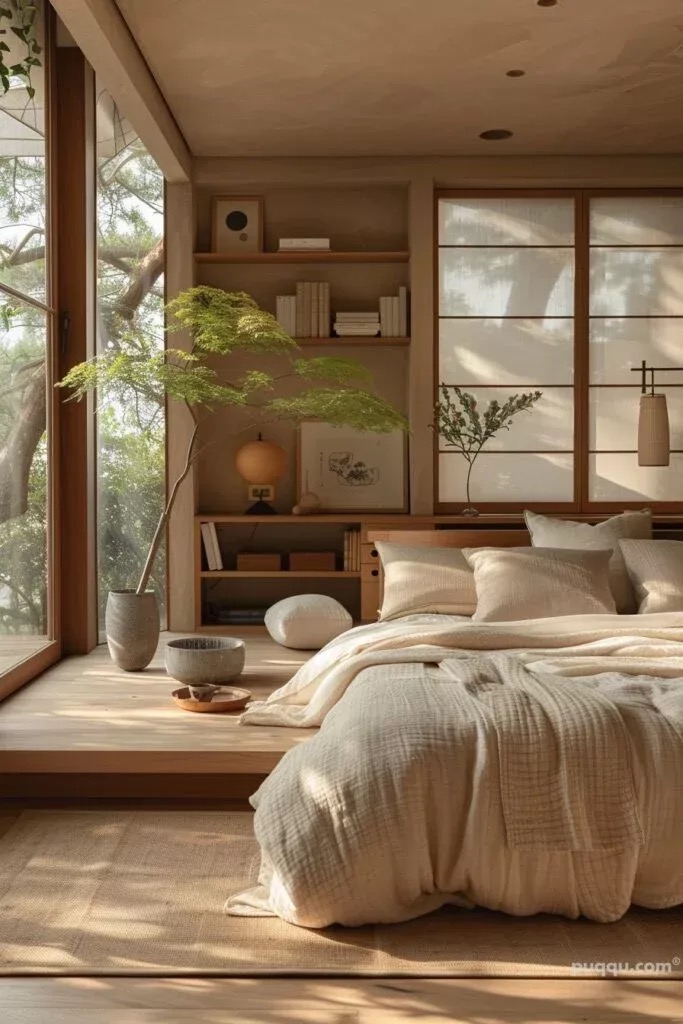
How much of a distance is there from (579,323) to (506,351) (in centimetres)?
45

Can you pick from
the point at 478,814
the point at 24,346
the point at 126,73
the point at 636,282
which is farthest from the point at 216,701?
the point at 636,282

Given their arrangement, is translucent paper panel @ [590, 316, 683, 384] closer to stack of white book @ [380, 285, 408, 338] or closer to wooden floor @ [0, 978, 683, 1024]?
stack of white book @ [380, 285, 408, 338]

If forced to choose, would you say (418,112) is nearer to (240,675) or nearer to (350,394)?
(350,394)

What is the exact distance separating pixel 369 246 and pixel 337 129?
89 cm

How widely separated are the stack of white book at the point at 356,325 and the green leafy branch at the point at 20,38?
2.09 meters

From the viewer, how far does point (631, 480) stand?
6191 mm

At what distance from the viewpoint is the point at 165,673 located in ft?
15.5

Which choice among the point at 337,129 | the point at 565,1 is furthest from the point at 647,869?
the point at 337,129

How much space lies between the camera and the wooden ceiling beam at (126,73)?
3734 millimetres

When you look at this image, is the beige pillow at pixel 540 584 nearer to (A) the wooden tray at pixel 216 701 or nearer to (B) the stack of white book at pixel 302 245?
(A) the wooden tray at pixel 216 701

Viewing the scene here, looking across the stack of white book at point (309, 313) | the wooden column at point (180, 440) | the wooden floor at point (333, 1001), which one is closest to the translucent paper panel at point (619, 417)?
the stack of white book at point (309, 313)

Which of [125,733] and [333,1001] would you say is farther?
[125,733]

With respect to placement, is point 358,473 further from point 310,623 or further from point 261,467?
point 310,623

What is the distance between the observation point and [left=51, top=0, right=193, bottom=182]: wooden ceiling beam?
373 cm
